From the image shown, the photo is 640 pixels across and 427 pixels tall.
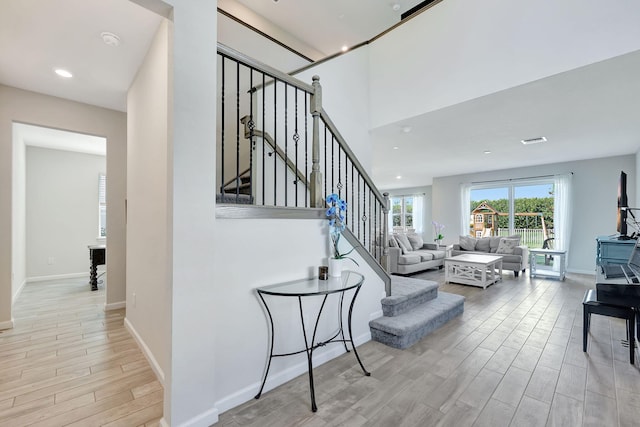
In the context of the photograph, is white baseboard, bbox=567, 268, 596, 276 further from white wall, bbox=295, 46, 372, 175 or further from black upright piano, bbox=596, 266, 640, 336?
white wall, bbox=295, 46, 372, 175

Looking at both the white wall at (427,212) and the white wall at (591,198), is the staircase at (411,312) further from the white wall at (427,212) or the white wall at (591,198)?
the white wall at (427,212)

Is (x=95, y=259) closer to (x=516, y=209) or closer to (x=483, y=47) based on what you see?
(x=483, y=47)

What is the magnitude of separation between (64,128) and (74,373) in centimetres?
278

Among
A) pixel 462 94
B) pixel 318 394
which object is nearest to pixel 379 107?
pixel 462 94

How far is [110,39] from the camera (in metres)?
2.24

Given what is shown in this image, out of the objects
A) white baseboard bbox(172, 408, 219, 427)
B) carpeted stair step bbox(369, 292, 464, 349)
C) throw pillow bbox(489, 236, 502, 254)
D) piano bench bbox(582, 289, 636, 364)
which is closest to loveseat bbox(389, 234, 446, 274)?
throw pillow bbox(489, 236, 502, 254)

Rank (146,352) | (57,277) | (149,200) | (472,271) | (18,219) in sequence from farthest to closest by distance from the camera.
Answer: (57,277)
(472,271)
(18,219)
(146,352)
(149,200)

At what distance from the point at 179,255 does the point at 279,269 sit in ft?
2.42

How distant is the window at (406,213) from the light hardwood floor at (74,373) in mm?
9686

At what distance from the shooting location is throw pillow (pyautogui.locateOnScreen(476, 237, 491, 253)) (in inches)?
275

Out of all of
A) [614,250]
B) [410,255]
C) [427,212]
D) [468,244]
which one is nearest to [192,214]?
[614,250]

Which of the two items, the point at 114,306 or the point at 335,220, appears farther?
the point at 114,306

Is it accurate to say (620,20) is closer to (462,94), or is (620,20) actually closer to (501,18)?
(501,18)

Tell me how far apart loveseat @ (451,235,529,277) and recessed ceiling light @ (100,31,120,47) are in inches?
286
